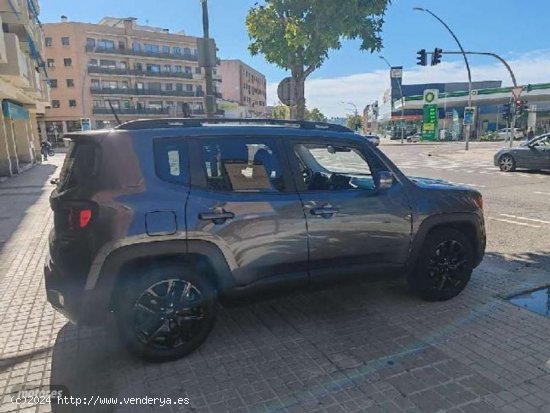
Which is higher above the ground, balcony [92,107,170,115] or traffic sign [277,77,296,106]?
balcony [92,107,170,115]

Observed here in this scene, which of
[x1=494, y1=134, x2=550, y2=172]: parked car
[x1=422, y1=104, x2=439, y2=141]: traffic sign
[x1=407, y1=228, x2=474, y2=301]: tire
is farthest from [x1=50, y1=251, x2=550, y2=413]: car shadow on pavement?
[x1=422, y1=104, x2=439, y2=141]: traffic sign

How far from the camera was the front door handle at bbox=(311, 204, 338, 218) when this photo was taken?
11.4 ft

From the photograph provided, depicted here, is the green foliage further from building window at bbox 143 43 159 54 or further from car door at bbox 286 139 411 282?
car door at bbox 286 139 411 282

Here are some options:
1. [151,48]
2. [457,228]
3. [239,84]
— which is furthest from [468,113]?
[239,84]

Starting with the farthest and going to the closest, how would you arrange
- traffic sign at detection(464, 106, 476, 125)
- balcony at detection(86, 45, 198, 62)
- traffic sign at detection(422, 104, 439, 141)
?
balcony at detection(86, 45, 198, 62)
traffic sign at detection(422, 104, 439, 141)
traffic sign at detection(464, 106, 476, 125)

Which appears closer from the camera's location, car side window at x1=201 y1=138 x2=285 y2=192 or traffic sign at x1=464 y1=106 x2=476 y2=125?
car side window at x1=201 y1=138 x2=285 y2=192

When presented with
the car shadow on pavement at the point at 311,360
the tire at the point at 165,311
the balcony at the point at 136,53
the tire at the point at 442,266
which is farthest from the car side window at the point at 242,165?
the balcony at the point at 136,53

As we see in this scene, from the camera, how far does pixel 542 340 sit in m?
3.39

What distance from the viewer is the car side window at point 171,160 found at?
3.06 m

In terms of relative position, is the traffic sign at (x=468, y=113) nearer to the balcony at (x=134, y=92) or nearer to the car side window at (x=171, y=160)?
the car side window at (x=171, y=160)

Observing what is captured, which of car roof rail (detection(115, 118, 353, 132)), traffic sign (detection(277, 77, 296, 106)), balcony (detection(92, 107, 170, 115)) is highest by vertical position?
balcony (detection(92, 107, 170, 115))

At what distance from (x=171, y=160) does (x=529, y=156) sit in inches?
612

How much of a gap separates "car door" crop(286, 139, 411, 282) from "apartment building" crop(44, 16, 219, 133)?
53023 mm

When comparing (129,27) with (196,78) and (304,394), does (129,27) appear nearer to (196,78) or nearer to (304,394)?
(196,78)
